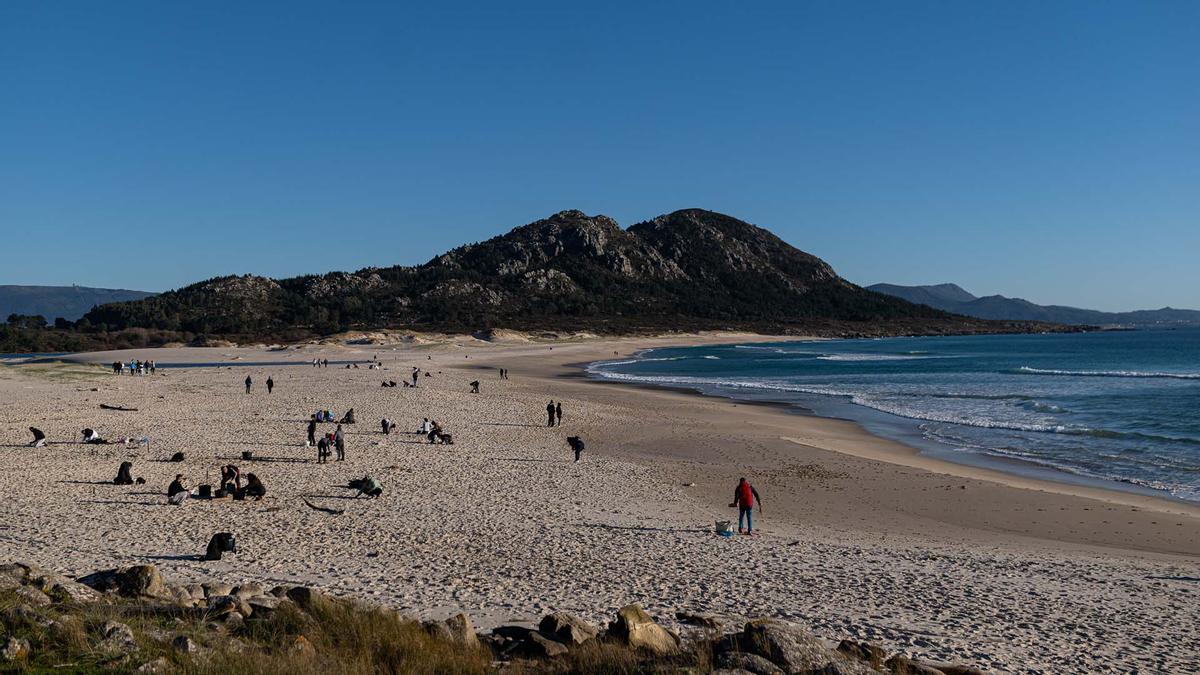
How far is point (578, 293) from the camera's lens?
143250 millimetres

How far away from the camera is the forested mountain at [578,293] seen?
4510 inches

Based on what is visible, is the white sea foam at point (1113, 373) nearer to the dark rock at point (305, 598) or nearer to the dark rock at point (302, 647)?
the dark rock at point (305, 598)

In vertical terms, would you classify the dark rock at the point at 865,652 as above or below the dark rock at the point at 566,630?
below

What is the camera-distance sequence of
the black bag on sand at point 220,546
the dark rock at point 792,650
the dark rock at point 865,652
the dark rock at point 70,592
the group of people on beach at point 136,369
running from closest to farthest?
the dark rock at point 792,650, the dark rock at point 865,652, the dark rock at point 70,592, the black bag on sand at point 220,546, the group of people on beach at point 136,369

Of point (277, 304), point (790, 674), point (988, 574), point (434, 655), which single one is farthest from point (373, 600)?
point (277, 304)

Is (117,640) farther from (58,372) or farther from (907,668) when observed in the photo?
(58,372)

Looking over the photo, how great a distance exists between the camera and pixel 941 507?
16.8m

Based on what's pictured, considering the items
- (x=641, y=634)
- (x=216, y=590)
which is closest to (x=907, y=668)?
(x=641, y=634)

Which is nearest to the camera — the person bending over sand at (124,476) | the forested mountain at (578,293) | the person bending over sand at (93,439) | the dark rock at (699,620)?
the dark rock at (699,620)

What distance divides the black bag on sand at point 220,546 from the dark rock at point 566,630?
6176 millimetres

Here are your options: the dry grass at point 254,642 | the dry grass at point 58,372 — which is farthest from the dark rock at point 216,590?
the dry grass at point 58,372

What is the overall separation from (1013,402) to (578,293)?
108m

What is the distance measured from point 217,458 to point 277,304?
113m

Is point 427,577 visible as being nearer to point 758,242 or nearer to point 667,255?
point 667,255
